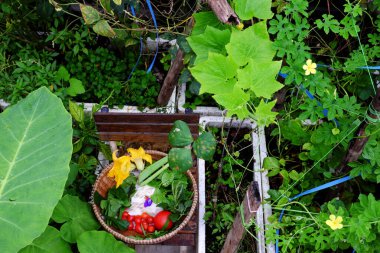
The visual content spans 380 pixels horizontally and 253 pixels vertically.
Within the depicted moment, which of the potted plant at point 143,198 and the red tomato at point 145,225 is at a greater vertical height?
the potted plant at point 143,198

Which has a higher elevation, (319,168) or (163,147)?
(163,147)

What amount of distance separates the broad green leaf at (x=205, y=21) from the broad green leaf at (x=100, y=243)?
915 mm

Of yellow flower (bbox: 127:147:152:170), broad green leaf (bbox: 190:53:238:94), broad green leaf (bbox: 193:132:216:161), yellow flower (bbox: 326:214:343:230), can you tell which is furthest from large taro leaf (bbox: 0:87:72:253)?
yellow flower (bbox: 326:214:343:230)

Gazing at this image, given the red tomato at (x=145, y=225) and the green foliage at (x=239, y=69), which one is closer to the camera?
the green foliage at (x=239, y=69)

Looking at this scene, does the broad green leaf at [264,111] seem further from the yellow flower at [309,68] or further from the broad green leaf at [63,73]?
the broad green leaf at [63,73]

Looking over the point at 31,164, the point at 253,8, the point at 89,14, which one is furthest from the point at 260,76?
the point at 89,14

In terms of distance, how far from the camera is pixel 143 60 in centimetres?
262

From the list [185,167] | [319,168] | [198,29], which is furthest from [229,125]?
[198,29]

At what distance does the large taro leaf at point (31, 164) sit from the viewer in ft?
4.67

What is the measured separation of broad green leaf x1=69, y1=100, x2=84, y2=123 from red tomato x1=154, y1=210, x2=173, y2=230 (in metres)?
0.57

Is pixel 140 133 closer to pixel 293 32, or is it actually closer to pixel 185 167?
pixel 185 167

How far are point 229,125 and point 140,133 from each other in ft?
2.01

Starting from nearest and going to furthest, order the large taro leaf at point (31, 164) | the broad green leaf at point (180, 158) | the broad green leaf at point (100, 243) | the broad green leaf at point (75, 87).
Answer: the large taro leaf at point (31, 164)
the broad green leaf at point (180, 158)
the broad green leaf at point (100, 243)
the broad green leaf at point (75, 87)

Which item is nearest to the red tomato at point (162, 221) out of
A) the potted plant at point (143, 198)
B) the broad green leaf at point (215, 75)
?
the potted plant at point (143, 198)
